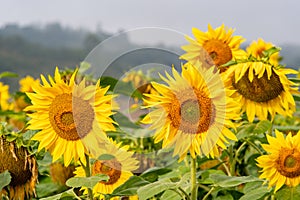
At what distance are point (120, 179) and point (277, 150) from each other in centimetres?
28

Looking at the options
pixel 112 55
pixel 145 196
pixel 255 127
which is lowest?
pixel 145 196

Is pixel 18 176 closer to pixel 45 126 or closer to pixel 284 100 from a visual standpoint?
pixel 45 126

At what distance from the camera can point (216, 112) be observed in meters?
0.92

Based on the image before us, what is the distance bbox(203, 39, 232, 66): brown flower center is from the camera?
131 cm

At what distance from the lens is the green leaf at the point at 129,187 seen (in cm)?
95

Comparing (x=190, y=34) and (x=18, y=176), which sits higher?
(x=190, y=34)

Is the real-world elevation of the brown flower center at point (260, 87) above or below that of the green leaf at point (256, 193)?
above

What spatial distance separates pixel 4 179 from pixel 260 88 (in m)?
0.53

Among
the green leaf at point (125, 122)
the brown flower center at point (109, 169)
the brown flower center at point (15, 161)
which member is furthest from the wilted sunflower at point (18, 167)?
the green leaf at point (125, 122)

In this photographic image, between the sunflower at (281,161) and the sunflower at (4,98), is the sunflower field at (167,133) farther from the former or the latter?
the sunflower at (4,98)

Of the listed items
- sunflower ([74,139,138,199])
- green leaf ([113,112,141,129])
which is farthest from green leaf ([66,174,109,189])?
green leaf ([113,112,141,129])

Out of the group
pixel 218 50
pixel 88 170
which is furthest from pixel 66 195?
pixel 218 50

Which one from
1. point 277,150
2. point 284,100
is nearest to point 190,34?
point 284,100

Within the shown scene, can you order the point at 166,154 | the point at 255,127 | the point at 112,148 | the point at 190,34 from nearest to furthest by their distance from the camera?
the point at 112,148 → the point at 255,127 → the point at 190,34 → the point at 166,154
